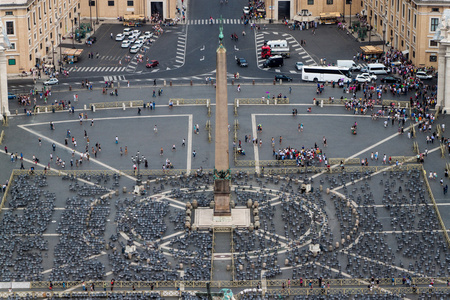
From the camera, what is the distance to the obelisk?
156 meters

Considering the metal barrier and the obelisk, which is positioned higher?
the obelisk

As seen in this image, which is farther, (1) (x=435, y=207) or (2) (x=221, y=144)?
(1) (x=435, y=207)

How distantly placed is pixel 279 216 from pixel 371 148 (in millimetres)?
26758

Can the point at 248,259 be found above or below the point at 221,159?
below

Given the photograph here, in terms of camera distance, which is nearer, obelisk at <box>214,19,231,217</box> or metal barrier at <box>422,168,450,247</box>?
obelisk at <box>214,19,231,217</box>

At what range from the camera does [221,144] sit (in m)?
159

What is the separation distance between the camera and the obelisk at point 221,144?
6161 inches

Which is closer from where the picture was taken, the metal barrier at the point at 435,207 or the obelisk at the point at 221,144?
the obelisk at the point at 221,144

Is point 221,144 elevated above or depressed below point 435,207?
above

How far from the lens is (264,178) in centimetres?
17650

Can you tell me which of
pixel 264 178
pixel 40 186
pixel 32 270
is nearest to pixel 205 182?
pixel 264 178

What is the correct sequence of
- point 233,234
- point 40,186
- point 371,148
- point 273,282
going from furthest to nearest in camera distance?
point 371,148
point 40,186
point 233,234
point 273,282

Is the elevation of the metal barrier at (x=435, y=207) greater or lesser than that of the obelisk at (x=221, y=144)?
lesser

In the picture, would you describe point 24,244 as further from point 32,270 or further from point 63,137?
point 63,137
